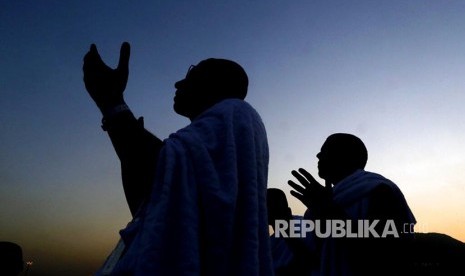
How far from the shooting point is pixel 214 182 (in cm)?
192

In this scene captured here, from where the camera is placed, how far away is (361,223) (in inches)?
157

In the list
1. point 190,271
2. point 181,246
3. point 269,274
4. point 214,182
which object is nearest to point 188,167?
point 214,182

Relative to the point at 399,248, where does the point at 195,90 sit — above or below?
above

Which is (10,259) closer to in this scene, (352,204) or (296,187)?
(296,187)

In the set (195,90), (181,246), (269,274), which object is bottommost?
(269,274)

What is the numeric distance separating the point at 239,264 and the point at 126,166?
78 cm

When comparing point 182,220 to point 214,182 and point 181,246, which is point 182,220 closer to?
point 181,246

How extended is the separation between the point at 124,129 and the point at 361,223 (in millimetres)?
2963

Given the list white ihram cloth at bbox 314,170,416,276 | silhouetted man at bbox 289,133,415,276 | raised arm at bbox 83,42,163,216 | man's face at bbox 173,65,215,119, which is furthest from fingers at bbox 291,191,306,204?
raised arm at bbox 83,42,163,216

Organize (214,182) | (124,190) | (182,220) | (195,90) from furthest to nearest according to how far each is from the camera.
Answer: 1. (195,90)
2. (124,190)
3. (214,182)
4. (182,220)

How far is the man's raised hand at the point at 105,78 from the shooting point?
6.91 ft

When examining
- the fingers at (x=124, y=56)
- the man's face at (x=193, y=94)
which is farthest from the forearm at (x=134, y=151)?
the man's face at (x=193, y=94)

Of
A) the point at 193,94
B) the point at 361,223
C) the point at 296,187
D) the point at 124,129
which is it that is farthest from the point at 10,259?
the point at 361,223

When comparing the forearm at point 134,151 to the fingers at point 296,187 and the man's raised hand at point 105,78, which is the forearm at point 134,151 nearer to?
the man's raised hand at point 105,78
